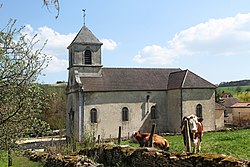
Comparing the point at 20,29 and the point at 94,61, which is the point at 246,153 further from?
the point at 94,61

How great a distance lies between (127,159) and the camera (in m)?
14.0

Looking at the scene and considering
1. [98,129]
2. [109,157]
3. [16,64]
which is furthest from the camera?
[98,129]

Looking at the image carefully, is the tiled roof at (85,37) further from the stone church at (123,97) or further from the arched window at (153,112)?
→ the arched window at (153,112)

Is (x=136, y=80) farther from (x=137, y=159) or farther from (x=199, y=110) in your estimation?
(x=137, y=159)

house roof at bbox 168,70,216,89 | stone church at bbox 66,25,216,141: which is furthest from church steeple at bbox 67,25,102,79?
house roof at bbox 168,70,216,89

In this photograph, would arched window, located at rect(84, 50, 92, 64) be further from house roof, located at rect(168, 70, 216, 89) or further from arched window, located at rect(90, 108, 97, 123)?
house roof, located at rect(168, 70, 216, 89)

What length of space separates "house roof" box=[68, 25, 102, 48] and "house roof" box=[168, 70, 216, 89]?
33.4ft

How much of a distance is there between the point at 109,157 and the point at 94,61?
1000 inches

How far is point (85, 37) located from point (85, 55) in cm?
232

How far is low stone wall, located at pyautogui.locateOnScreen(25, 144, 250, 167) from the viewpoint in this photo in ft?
31.4

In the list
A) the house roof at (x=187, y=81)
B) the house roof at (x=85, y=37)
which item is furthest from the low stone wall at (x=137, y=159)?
the house roof at (x=187, y=81)

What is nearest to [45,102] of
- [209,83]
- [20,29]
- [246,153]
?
[20,29]

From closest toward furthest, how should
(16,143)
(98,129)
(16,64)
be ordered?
(16,64) → (16,143) → (98,129)

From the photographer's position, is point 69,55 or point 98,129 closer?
point 98,129
